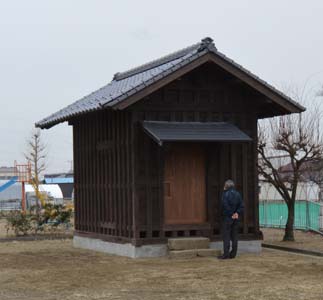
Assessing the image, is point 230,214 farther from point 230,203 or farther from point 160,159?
point 160,159

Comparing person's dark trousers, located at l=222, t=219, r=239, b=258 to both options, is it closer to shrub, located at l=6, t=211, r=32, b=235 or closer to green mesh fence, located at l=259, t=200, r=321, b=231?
green mesh fence, located at l=259, t=200, r=321, b=231

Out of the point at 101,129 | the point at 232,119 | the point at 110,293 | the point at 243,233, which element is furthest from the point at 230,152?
the point at 110,293

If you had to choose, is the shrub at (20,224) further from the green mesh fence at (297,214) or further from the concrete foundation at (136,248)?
the green mesh fence at (297,214)

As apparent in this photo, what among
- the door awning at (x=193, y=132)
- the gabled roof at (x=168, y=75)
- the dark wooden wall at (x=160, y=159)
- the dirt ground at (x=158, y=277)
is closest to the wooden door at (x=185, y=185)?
the dark wooden wall at (x=160, y=159)

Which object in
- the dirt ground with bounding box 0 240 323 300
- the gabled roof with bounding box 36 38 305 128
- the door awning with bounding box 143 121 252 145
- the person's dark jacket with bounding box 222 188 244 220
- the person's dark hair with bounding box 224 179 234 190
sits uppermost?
the gabled roof with bounding box 36 38 305 128

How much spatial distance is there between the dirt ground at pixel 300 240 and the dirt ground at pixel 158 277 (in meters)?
1.18

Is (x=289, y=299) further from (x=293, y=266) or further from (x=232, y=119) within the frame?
(x=232, y=119)

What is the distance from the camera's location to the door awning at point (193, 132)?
577 inches

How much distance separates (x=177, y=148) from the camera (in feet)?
52.6

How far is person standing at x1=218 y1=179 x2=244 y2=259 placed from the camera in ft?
48.6

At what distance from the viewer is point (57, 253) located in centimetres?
1700

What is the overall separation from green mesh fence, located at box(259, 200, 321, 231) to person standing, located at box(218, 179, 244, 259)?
7702 mm

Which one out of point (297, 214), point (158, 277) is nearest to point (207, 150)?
point (158, 277)

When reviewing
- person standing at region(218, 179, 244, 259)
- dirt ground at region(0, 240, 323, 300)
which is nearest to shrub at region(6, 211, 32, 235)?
dirt ground at region(0, 240, 323, 300)
